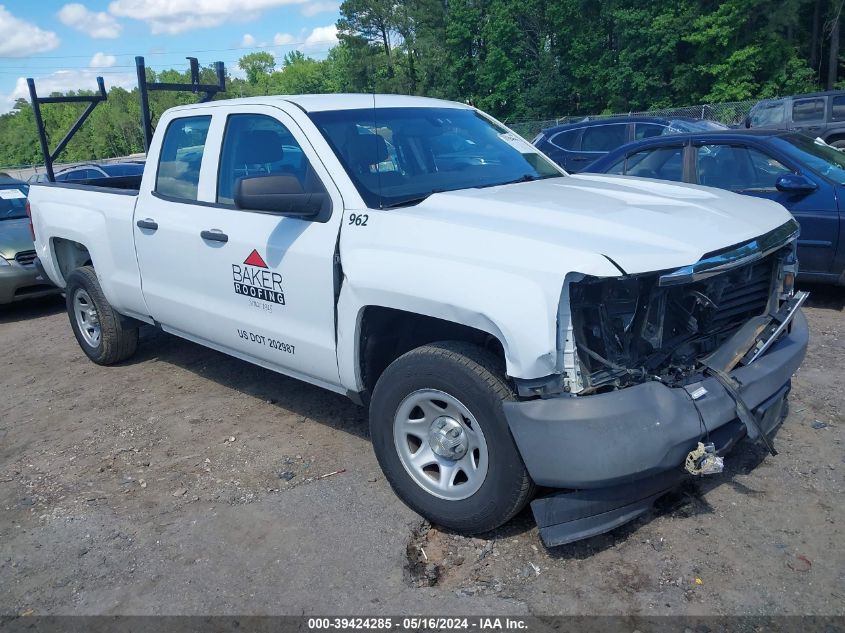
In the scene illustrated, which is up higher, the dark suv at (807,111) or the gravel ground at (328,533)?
the dark suv at (807,111)

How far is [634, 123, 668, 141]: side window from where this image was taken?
1227cm

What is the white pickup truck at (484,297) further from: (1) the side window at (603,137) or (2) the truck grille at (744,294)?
(1) the side window at (603,137)

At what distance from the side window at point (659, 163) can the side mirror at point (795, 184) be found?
100 centimetres

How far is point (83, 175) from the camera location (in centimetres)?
1583

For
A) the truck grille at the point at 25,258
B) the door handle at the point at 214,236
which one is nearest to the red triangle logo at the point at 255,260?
the door handle at the point at 214,236

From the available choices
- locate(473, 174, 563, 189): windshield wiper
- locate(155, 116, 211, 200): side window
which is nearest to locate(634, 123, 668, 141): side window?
locate(473, 174, 563, 189): windshield wiper

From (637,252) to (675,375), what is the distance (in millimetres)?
586

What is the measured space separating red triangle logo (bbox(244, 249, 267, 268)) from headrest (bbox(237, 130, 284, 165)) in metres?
0.57

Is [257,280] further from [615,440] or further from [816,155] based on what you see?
[816,155]

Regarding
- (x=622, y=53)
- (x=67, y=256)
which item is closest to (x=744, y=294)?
(x=67, y=256)

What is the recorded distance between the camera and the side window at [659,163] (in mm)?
7062

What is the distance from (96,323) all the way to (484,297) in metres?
4.41

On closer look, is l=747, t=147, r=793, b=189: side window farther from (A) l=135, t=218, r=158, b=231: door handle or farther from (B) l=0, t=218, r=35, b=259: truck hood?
(B) l=0, t=218, r=35, b=259: truck hood

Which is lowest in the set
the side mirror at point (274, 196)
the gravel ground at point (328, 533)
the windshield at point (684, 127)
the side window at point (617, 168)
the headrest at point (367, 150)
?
the gravel ground at point (328, 533)
